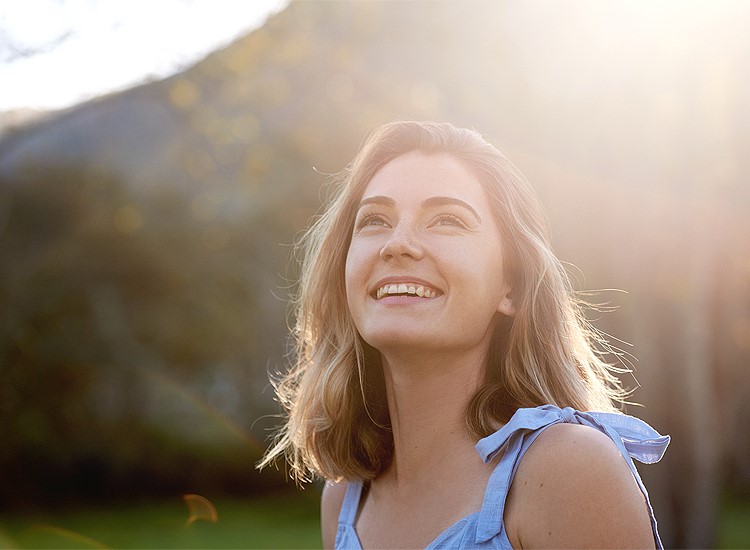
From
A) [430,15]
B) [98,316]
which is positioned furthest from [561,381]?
→ [98,316]

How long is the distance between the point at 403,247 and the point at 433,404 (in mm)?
499

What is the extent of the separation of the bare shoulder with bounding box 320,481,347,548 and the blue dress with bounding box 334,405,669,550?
75 cm

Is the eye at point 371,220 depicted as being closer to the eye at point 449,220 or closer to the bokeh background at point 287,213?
the eye at point 449,220

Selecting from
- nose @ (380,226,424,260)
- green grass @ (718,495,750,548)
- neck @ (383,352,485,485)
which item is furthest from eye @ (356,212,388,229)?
green grass @ (718,495,750,548)

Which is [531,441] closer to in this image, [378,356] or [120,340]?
[378,356]

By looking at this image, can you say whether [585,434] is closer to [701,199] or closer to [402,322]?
[402,322]

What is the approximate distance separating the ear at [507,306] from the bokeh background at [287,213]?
472cm

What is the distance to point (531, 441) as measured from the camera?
6.98ft

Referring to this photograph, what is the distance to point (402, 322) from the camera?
2400 millimetres

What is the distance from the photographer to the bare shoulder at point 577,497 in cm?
192

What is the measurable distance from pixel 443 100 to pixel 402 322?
6.49m

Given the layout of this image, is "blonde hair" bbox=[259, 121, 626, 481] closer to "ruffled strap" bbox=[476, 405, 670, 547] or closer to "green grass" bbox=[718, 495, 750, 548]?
"ruffled strap" bbox=[476, 405, 670, 547]

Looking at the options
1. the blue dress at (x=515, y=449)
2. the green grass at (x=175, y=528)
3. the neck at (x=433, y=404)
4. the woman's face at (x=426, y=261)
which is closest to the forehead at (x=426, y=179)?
the woman's face at (x=426, y=261)

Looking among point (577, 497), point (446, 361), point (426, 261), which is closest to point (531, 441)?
point (577, 497)
